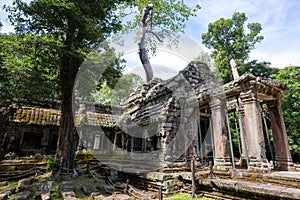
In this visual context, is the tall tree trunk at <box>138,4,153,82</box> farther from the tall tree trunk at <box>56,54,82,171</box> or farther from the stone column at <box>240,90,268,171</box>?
the stone column at <box>240,90,268,171</box>

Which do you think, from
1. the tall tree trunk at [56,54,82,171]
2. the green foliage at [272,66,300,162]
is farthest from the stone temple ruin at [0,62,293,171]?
the green foliage at [272,66,300,162]

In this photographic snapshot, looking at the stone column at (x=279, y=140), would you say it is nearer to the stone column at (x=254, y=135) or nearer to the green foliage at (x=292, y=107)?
the stone column at (x=254, y=135)

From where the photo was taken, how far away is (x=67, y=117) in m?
9.09

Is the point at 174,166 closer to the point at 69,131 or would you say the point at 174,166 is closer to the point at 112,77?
the point at 69,131

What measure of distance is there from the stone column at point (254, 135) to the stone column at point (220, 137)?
981 mm

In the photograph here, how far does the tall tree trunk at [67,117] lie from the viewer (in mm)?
8637

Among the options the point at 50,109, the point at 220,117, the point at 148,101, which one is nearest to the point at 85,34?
the point at 148,101

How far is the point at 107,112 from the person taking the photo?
58.4ft

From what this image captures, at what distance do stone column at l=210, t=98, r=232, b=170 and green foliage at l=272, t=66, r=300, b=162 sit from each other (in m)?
7.74

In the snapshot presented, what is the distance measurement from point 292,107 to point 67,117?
1458 centimetres

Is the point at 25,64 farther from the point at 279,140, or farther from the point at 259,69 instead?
the point at 259,69

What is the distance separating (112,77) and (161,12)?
10314 mm

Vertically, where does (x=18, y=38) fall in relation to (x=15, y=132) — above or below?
above

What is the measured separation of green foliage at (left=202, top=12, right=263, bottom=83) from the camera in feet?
57.6
